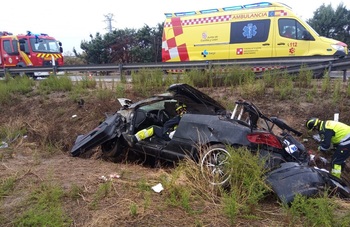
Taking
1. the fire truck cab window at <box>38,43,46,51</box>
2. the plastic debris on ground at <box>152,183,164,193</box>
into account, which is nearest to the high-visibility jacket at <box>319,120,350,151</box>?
the plastic debris on ground at <box>152,183,164,193</box>

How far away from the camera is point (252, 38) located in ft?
35.7

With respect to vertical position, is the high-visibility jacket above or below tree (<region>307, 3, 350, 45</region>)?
below

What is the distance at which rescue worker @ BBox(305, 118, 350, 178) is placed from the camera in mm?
4797

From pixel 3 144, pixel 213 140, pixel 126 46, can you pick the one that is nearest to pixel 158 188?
pixel 213 140

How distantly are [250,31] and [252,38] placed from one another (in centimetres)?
27

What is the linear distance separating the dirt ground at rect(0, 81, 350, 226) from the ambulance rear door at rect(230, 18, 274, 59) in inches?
163

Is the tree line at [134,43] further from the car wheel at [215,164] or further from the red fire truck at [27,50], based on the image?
the car wheel at [215,164]

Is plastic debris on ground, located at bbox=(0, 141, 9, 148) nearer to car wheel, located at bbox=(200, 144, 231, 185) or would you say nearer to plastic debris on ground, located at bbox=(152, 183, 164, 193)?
plastic debris on ground, located at bbox=(152, 183, 164, 193)

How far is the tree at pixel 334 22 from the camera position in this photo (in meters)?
24.7

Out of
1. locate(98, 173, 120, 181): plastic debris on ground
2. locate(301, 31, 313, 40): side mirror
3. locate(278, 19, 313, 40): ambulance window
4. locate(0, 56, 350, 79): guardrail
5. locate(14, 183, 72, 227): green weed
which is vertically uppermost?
locate(278, 19, 313, 40): ambulance window

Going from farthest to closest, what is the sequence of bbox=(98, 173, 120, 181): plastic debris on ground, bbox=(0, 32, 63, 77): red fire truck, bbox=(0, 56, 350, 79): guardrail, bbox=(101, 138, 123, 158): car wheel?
bbox=(0, 32, 63, 77): red fire truck → bbox=(0, 56, 350, 79): guardrail → bbox=(101, 138, 123, 158): car wheel → bbox=(98, 173, 120, 181): plastic debris on ground

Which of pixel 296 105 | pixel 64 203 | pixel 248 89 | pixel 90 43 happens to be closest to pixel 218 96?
pixel 248 89

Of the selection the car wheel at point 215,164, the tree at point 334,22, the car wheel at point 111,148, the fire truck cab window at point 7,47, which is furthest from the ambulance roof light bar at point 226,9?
the tree at point 334,22

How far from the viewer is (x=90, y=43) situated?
23.3 m
